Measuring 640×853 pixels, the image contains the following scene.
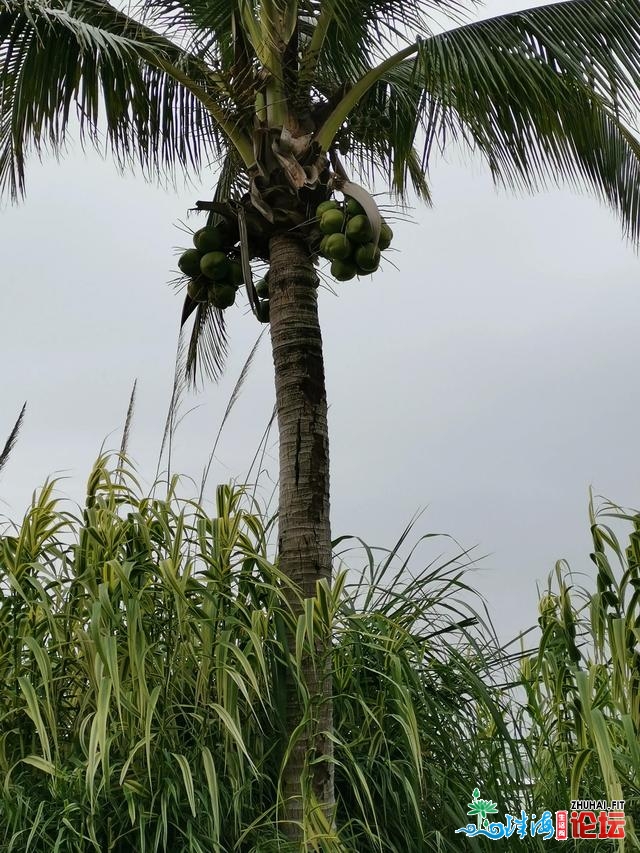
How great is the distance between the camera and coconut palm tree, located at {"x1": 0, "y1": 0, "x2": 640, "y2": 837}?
13.3 ft

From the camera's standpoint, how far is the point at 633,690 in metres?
3.62

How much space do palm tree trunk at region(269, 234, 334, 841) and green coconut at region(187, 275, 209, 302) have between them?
41 centimetres

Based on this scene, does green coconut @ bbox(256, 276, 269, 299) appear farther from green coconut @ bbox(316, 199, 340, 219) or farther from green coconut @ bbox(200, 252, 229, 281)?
green coconut @ bbox(316, 199, 340, 219)

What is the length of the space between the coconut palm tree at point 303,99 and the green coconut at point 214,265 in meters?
0.14

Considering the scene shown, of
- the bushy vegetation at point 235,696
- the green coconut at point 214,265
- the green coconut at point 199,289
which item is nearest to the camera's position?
the bushy vegetation at point 235,696

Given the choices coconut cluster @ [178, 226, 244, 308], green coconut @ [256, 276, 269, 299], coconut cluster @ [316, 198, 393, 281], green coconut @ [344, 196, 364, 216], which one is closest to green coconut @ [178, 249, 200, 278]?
coconut cluster @ [178, 226, 244, 308]

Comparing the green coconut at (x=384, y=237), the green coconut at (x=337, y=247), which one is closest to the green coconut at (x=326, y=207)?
the green coconut at (x=337, y=247)

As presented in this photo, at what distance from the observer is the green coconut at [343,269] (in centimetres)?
414

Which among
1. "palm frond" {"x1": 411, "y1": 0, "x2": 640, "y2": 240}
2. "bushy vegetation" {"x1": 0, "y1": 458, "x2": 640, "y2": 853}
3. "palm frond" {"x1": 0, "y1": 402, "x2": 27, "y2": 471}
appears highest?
"palm frond" {"x1": 411, "y1": 0, "x2": 640, "y2": 240}

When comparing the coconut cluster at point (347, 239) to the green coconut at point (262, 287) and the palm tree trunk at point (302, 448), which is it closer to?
the palm tree trunk at point (302, 448)

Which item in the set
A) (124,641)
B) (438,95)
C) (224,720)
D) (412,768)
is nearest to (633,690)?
(412,768)

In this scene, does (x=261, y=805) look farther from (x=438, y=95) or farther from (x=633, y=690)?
(x=438, y=95)

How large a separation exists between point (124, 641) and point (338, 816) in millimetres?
933

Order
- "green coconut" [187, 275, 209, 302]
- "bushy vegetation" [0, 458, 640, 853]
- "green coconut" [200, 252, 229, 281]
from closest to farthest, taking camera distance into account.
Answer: "bushy vegetation" [0, 458, 640, 853] < "green coconut" [200, 252, 229, 281] < "green coconut" [187, 275, 209, 302]
